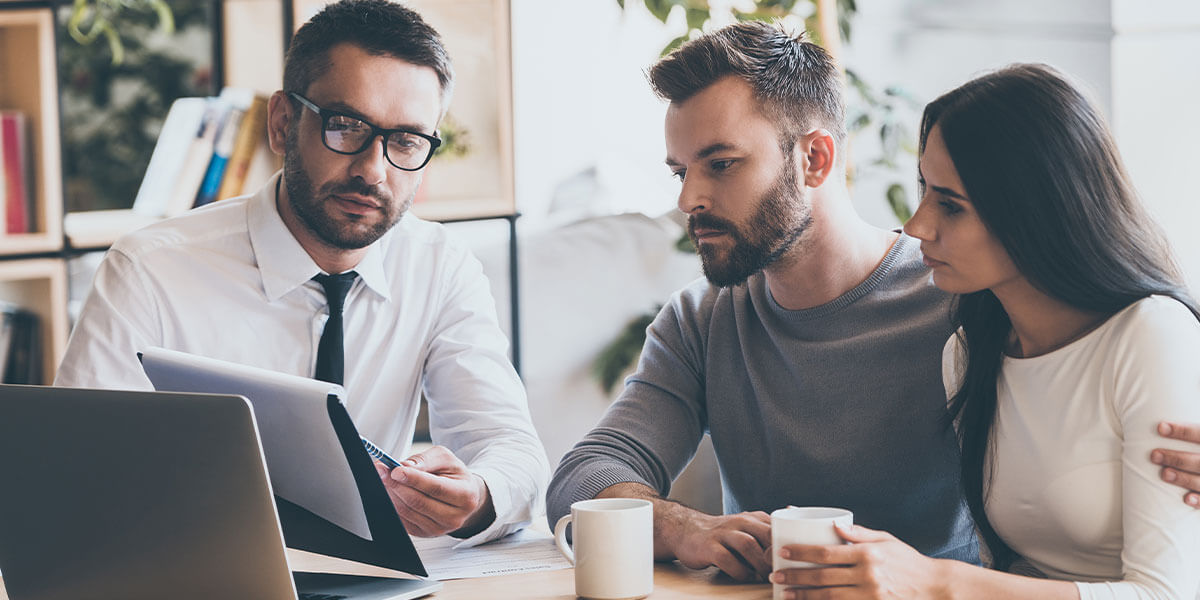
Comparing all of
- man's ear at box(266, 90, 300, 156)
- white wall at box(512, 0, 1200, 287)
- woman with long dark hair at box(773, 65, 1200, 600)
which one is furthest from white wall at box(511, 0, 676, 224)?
woman with long dark hair at box(773, 65, 1200, 600)

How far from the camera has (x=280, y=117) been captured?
184 cm

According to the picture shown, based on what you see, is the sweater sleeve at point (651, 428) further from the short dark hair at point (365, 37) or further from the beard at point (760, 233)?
the short dark hair at point (365, 37)

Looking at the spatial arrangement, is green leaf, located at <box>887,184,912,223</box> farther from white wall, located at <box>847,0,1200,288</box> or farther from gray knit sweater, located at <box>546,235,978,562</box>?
gray knit sweater, located at <box>546,235,978,562</box>

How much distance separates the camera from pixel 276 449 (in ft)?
3.68

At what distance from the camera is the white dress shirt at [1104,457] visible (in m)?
1.10

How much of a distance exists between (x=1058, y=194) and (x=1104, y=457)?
29cm

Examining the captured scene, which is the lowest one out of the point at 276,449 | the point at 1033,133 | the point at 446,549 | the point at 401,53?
the point at 446,549

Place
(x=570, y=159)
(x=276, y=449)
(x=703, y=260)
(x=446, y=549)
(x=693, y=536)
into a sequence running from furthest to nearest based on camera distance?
(x=570, y=159), (x=703, y=260), (x=446, y=549), (x=693, y=536), (x=276, y=449)

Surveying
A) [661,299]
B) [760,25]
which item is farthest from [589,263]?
[760,25]

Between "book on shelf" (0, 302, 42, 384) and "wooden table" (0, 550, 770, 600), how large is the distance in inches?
66.3

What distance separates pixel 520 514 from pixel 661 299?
1.71 meters

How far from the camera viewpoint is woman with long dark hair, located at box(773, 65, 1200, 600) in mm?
1093

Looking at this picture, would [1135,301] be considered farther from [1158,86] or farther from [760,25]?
[1158,86]

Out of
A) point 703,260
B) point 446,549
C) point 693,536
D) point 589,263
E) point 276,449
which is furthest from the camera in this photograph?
point 589,263
